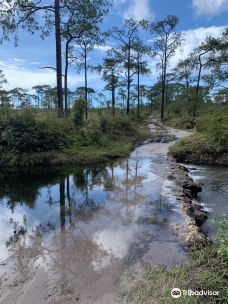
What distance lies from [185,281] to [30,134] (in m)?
10.1

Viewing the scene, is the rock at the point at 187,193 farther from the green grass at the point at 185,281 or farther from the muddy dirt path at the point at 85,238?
the green grass at the point at 185,281

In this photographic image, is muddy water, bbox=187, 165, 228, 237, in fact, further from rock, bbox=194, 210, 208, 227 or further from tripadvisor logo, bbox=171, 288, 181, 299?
tripadvisor logo, bbox=171, 288, 181, 299

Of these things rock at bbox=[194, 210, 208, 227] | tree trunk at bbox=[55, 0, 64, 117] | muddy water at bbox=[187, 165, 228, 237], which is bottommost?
muddy water at bbox=[187, 165, 228, 237]

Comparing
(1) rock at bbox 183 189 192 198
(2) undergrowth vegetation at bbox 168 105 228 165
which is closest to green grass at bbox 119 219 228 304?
(1) rock at bbox 183 189 192 198

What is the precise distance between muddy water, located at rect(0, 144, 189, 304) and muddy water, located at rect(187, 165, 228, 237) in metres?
0.81

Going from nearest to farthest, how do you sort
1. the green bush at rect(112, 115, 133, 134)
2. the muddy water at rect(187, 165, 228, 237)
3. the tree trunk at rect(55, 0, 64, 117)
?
1. the muddy water at rect(187, 165, 228, 237)
2. the tree trunk at rect(55, 0, 64, 117)
3. the green bush at rect(112, 115, 133, 134)

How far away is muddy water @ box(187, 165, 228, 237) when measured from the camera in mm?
6301

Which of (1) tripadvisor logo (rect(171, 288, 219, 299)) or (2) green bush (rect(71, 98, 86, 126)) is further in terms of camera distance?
(2) green bush (rect(71, 98, 86, 126))

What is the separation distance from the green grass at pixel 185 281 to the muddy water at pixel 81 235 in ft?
0.74

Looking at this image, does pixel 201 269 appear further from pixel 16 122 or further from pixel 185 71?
pixel 185 71

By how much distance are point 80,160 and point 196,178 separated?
4670 millimetres

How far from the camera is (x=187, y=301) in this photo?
9.67ft

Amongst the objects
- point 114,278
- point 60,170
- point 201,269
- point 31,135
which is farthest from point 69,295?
point 31,135

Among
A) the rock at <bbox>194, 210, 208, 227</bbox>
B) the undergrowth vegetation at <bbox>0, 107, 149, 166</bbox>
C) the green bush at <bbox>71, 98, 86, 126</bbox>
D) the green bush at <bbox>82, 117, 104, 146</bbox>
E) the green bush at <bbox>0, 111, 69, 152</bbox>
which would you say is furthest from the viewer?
the green bush at <bbox>71, 98, 86, 126</bbox>
